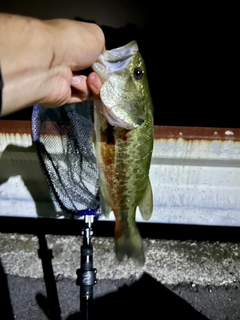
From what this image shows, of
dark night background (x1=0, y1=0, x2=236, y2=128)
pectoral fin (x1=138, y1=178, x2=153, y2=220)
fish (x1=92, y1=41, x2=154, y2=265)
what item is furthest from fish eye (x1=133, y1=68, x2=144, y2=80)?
dark night background (x1=0, y1=0, x2=236, y2=128)

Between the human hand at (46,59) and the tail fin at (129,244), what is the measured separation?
38.4 inches

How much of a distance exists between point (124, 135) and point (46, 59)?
0.61m

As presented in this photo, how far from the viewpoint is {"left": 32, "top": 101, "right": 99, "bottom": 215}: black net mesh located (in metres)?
2.17

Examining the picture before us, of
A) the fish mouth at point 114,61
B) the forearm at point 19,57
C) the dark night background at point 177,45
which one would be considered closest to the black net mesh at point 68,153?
the fish mouth at point 114,61

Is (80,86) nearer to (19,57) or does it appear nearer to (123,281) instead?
(19,57)

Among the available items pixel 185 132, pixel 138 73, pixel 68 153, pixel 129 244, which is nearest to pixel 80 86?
pixel 138 73

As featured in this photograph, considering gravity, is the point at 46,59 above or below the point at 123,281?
above

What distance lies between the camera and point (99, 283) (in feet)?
9.30

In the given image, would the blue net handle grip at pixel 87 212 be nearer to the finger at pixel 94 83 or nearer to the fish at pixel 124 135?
the fish at pixel 124 135

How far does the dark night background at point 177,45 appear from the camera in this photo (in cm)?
525

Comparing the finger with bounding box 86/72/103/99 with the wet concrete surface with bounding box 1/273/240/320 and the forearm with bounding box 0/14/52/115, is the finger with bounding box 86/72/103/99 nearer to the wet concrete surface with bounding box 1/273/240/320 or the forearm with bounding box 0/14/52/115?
the forearm with bounding box 0/14/52/115

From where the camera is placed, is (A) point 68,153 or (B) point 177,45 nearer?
(A) point 68,153

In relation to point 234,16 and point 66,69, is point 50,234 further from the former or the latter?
point 234,16

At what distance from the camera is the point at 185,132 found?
7.63 feet
